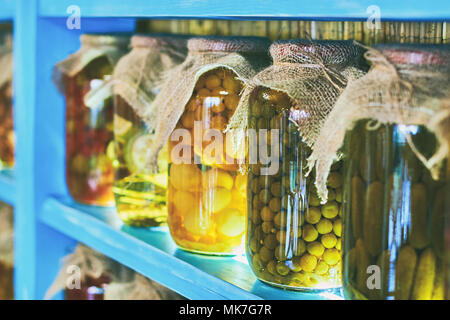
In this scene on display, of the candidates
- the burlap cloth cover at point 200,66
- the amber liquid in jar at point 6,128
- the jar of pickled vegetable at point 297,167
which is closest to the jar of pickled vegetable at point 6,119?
the amber liquid in jar at point 6,128

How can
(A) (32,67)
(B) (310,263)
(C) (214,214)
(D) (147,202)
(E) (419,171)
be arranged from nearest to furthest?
(E) (419,171), (B) (310,263), (C) (214,214), (D) (147,202), (A) (32,67)

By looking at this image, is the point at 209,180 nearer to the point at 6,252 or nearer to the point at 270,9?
the point at 270,9

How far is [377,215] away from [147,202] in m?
0.41

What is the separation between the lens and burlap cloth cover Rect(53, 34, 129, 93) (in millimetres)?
888

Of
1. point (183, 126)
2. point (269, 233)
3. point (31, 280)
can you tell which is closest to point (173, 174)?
point (183, 126)

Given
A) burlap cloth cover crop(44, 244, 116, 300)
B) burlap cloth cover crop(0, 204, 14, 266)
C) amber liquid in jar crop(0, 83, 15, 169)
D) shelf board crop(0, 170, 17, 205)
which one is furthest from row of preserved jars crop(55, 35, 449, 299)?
burlap cloth cover crop(0, 204, 14, 266)

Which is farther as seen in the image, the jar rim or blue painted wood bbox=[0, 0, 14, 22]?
blue painted wood bbox=[0, 0, 14, 22]

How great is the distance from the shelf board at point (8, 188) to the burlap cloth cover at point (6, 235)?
21cm

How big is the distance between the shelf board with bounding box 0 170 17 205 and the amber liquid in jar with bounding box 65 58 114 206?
0.14 m

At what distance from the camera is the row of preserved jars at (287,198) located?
1.41 ft

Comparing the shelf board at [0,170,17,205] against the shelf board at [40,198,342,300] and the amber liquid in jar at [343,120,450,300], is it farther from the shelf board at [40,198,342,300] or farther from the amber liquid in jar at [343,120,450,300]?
the amber liquid in jar at [343,120,450,300]

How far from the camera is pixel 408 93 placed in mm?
412
